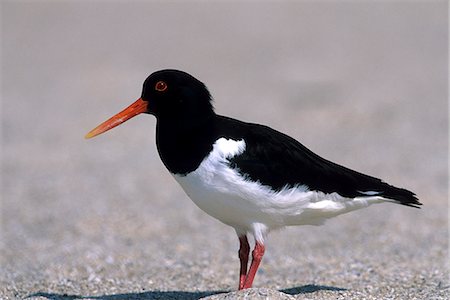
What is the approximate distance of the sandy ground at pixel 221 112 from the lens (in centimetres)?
698

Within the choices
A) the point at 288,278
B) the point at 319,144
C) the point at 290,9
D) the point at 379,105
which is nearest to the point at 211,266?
the point at 288,278

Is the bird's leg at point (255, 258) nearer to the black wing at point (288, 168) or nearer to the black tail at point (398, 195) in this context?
the black wing at point (288, 168)

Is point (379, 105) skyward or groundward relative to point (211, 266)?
skyward

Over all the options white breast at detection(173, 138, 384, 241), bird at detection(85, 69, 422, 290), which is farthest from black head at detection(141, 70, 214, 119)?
white breast at detection(173, 138, 384, 241)

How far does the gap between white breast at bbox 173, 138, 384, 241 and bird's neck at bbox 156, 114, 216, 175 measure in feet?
0.18

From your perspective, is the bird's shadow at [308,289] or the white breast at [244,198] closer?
the white breast at [244,198]

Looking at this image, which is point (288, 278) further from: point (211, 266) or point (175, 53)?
point (175, 53)

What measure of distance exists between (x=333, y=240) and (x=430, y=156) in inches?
135

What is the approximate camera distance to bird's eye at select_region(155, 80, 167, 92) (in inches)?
219

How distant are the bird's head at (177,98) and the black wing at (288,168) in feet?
0.64

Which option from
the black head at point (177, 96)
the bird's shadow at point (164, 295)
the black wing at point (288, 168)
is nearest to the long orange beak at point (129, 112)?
the black head at point (177, 96)

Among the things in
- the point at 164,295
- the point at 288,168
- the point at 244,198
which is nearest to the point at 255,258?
the point at 244,198

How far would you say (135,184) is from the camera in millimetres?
10898

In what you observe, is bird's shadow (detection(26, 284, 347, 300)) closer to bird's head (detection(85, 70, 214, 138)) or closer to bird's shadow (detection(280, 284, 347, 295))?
bird's shadow (detection(280, 284, 347, 295))
